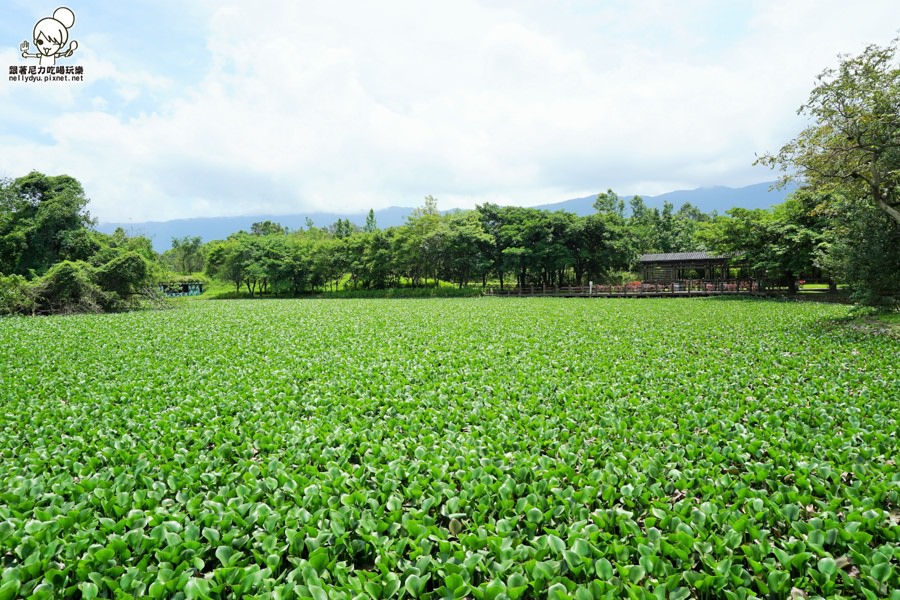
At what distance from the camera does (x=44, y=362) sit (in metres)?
8.63

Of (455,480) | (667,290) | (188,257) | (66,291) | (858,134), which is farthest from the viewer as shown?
(188,257)

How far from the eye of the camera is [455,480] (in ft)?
12.0

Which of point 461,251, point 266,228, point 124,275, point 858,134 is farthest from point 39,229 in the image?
point 266,228

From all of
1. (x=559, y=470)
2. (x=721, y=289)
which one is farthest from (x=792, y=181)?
(x=721, y=289)

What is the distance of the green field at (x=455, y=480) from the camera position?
8.10ft

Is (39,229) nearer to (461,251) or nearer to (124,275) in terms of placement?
(124,275)

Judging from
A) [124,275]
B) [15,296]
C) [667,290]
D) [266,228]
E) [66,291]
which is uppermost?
[266,228]

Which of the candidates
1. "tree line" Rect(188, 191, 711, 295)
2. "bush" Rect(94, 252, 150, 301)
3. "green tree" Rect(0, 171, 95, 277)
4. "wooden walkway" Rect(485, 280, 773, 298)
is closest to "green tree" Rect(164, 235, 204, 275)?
"tree line" Rect(188, 191, 711, 295)

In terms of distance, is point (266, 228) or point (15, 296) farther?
point (266, 228)

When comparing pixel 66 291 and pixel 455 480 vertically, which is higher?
pixel 66 291

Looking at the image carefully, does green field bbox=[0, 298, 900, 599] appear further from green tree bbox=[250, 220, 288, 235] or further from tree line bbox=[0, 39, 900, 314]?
green tree bbox=[250, 220, 288, 235]

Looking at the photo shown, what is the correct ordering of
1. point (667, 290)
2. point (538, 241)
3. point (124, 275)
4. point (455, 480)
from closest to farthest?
1. point (455, 480)
2. point (124, 275)
3. point (667, 290)
4. point (538, 241)

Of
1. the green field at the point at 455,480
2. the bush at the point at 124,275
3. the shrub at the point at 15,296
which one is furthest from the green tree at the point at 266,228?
the green field at the point at 455,480

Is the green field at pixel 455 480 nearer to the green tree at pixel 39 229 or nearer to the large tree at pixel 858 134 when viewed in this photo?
the large tree at pixel 858 134
